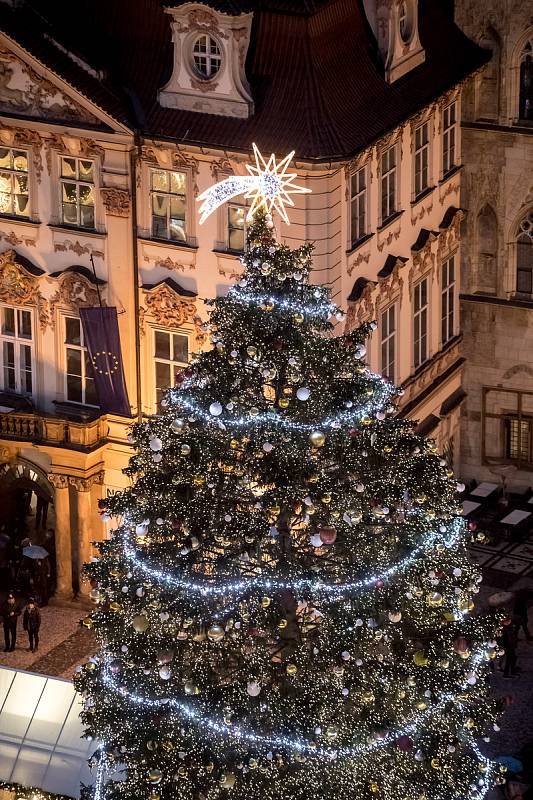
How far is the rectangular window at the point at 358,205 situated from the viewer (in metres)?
52.2

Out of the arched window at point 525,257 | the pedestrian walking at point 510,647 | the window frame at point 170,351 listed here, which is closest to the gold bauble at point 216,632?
the pedestrian walking at point 510,647

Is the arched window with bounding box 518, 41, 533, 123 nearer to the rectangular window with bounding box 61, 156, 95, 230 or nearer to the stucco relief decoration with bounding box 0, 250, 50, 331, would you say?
the rectangular window with bounding box 61, 156, 95, 230

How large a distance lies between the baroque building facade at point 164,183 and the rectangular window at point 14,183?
46mm

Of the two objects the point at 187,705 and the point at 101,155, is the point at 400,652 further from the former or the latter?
the point at 101,155

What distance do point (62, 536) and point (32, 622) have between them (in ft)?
10.8

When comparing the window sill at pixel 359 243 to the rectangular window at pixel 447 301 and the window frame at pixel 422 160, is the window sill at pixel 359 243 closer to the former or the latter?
the window frame at pixel 422 160

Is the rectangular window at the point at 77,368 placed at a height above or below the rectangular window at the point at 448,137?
below

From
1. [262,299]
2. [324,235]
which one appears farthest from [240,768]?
[324,235]

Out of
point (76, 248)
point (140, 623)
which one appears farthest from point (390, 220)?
point (140, 623)

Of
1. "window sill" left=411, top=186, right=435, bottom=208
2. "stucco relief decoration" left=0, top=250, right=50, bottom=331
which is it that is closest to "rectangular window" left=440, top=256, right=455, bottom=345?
"window sill" left=411, top=186, right=435, bottom=208

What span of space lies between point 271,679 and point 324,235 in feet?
53.4

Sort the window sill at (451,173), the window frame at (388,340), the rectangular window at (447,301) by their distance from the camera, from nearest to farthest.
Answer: the window frame at (388,340), the window sill at (451,173), the rectangular window at (447,301)

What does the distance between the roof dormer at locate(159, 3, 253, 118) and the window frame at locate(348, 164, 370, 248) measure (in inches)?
122

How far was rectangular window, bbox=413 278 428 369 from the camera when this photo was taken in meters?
57.2
